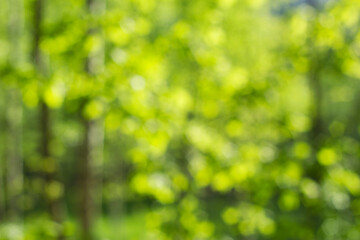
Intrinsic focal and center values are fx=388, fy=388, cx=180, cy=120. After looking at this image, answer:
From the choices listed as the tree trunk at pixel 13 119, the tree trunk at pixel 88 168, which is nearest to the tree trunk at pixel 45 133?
the tree trunk at pixel 88 168

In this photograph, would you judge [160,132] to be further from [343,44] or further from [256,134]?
[256,134]

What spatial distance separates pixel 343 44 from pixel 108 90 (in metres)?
1.88

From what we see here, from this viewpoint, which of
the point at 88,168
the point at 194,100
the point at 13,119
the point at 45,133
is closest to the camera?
the point at 88,168

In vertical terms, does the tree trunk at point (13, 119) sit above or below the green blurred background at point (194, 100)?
below

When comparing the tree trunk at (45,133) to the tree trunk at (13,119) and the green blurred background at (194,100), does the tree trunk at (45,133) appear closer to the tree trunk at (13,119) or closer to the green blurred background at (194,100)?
the green blurred background at (194,100)

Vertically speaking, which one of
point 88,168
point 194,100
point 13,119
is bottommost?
point 13,119

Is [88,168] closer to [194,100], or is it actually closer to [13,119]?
[194,100]

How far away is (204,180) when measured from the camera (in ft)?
11.3

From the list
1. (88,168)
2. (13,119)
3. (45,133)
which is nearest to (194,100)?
(88,168)

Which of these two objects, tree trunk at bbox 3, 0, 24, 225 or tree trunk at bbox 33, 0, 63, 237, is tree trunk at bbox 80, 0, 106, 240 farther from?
tree trunk at bbox 3, 0, 24, 225

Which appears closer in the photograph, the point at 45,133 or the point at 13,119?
the point at 45,133

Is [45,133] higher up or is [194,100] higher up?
[194,100]

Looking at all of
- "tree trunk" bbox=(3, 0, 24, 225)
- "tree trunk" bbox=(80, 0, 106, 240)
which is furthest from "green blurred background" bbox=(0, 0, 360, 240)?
"tree trunk" bbox=(3, 0, 24, 225)

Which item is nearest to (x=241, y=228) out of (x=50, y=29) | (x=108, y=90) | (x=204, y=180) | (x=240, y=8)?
(x=204, y=180)
